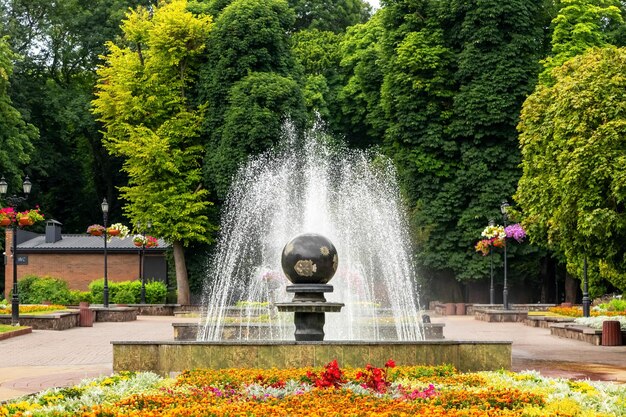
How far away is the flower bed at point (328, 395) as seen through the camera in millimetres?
10828

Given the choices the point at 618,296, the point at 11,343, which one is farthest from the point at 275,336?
the point at 618,296

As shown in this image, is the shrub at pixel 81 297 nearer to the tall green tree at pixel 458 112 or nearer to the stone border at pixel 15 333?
the tall green tree at pixel 458 112

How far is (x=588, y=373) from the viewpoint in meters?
17.6

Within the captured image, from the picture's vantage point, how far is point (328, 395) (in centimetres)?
1188

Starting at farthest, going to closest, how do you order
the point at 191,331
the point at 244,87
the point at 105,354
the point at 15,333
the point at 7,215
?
the point at 244,87, the point at 7,215, the point at 15,333, the point at 191,331, the point at 105,354

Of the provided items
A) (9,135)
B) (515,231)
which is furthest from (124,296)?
(515,231)

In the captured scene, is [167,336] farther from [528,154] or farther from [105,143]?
[105,143]

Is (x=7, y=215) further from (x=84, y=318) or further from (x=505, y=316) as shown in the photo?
(x=505, y=316)

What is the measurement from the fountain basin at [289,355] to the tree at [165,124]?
28842 mm

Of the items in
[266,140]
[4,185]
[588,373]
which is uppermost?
[266,140]

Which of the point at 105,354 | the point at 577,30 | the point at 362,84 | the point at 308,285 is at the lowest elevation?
the point at 105,354

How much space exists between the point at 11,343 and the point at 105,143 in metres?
24.3

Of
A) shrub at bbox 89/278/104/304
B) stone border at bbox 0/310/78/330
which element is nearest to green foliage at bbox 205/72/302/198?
shrub at bbox 89/278/104/304

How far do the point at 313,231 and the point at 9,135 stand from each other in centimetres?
2922
